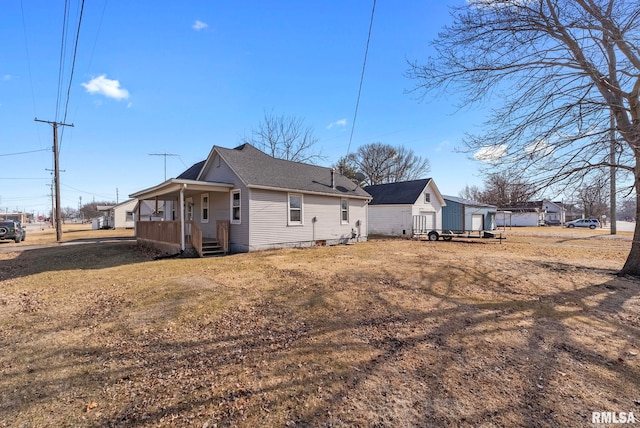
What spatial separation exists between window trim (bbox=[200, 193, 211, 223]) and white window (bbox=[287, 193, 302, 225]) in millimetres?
4374

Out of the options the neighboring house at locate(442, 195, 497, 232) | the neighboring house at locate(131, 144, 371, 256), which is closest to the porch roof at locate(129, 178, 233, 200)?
the neighboring house at locate(131, 144, 371, 256)

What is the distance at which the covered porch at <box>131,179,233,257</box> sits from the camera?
12.4 metres

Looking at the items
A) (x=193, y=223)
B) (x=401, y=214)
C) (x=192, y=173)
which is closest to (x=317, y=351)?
(x=193, y=223)

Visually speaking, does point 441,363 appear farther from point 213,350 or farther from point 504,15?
point 504,15

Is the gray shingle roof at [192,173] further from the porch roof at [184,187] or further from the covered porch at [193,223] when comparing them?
the porch roof at [184,187]

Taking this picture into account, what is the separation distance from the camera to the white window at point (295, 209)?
14719mm

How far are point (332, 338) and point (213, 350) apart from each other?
1.62 m

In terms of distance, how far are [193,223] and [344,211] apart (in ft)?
27.9

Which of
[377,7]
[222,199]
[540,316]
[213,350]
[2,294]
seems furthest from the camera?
[222,199]

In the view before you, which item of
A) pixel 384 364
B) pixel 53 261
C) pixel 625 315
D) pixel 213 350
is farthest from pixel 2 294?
pixel 625 315

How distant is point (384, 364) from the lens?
3602 mm

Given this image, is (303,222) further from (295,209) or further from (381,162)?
Result: (381,162)

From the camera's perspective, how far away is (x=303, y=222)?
15.2m

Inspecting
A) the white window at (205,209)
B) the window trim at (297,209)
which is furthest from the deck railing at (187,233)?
the window trim at (297,209)
